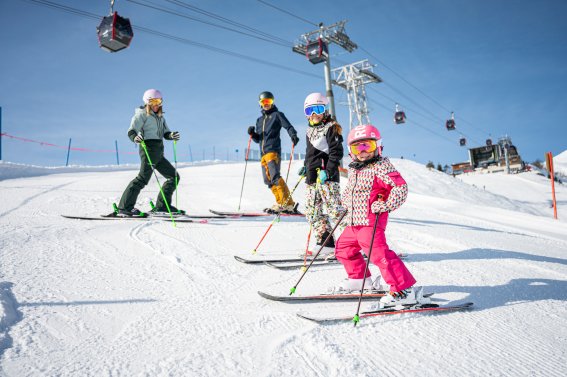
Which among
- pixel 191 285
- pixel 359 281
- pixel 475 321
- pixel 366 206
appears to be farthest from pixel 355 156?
pixel 191 285

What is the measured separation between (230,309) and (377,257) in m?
1.20

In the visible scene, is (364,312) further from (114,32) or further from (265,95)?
(114,32)

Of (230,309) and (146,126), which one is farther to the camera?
(146,126)

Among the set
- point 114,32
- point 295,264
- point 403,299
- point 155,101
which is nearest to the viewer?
point 403,299

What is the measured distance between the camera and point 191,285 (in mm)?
3029

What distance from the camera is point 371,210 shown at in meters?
2.80

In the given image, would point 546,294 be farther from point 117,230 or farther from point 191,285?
point 117,230

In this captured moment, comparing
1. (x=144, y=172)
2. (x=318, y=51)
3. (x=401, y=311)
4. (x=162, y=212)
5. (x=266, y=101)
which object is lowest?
(x=401, y=311)

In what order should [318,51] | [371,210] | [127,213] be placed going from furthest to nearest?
1. [318,51]
2. [127,213]
3. [371,210]

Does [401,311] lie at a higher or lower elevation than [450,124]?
lower

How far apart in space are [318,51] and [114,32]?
33.7 ft

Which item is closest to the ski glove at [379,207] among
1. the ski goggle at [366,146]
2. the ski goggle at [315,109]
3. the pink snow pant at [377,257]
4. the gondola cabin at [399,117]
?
the pink snow pant at [377,257]

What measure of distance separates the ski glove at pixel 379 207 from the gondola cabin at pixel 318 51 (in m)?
16.7

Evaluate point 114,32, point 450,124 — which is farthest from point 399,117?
point 114,32
